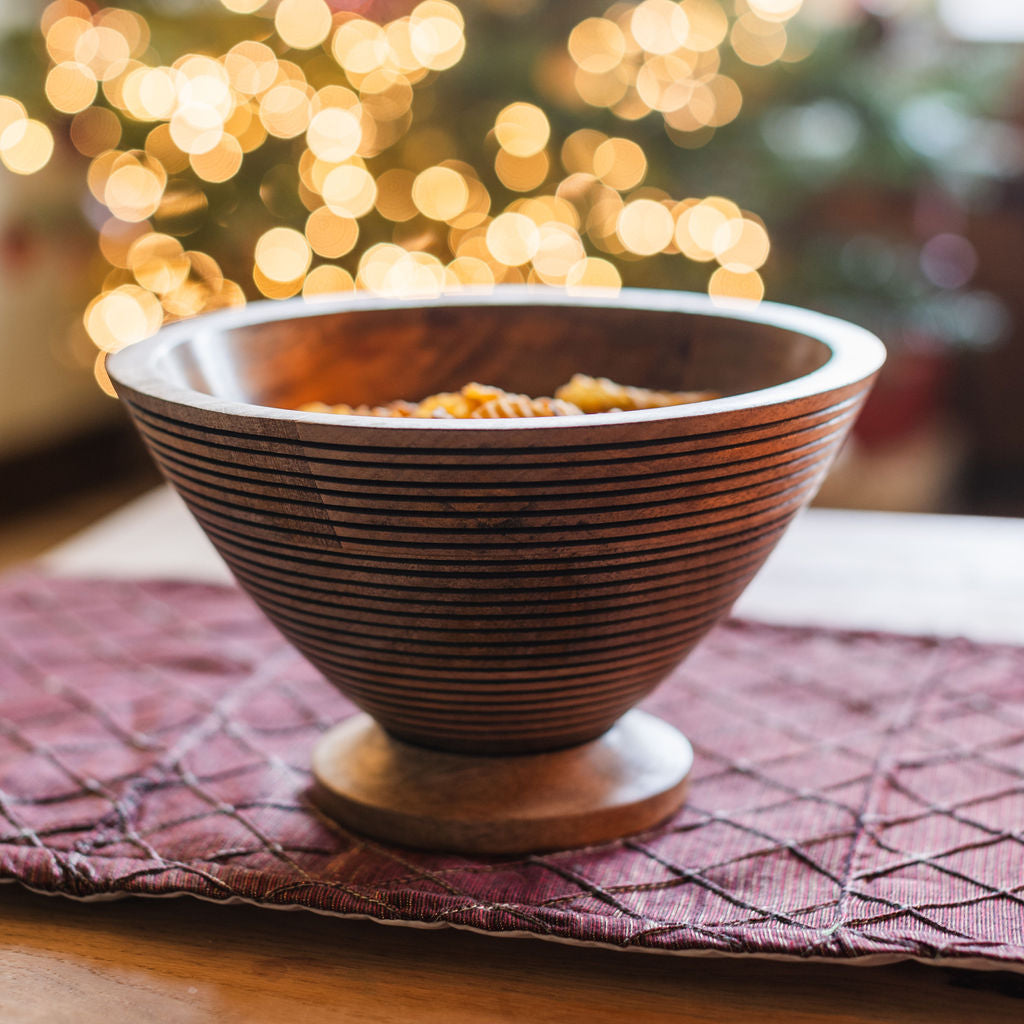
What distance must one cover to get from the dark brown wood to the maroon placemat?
6cm

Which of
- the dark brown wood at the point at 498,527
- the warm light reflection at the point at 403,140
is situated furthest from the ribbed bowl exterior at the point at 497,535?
the warm light reflection at the point at 403,140

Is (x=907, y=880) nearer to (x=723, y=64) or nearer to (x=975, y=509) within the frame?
(x=723, y=64)

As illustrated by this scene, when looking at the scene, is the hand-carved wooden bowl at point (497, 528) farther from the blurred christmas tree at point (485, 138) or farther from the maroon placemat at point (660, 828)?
the blurred christmas tree at point (485, 138)

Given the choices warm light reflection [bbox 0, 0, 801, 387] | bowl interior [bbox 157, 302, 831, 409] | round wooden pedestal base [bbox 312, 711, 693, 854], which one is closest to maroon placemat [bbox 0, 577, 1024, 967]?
round wooden pedestal base [bbox 312, 711, 693, 854]

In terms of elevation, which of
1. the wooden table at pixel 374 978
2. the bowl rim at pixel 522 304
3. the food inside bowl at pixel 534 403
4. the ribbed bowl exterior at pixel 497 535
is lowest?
the wooden table at pixel 374 978

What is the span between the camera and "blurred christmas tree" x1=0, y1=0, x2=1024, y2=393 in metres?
1.75

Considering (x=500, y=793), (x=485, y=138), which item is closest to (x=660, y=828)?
(x=500, y=793)

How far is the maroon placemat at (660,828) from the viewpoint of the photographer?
41 centimetres

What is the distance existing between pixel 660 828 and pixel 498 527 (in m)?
0.17

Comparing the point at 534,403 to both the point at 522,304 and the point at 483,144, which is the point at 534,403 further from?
the point at 483,144

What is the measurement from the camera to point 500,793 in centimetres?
47

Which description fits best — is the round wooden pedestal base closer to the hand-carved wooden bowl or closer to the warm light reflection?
the hand-carved wooden bowl

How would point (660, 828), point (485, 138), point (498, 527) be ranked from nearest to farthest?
point (498, 527), point (660, 828), point (485, 138)

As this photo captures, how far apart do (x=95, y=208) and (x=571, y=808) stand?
182cm
